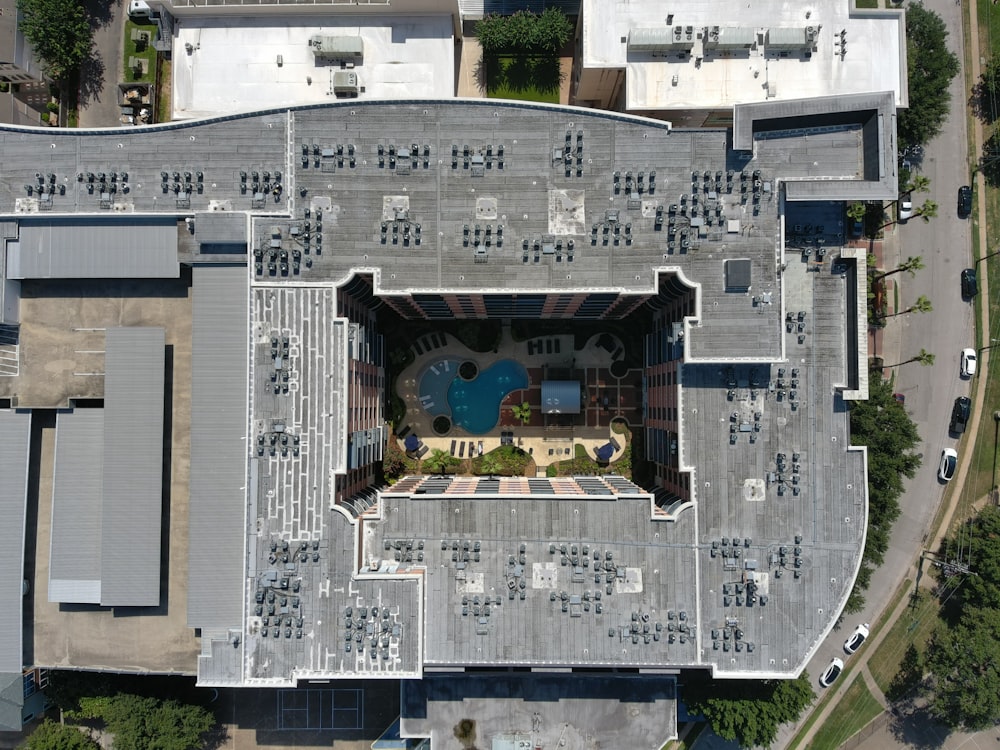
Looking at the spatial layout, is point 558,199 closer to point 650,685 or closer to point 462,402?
point 462,402

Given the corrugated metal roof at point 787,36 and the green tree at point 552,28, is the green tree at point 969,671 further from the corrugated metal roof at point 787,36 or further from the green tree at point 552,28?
the green tree at point 552,28

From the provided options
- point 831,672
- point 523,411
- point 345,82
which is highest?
point 345,82

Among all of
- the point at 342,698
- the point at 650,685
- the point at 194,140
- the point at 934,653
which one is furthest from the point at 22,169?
the point at 934,653

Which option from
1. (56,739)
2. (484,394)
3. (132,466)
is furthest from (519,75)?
(56,739)

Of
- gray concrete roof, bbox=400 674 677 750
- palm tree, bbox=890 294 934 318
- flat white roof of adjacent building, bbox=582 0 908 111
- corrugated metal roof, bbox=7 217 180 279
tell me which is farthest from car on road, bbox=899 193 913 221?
corrugated metal roof, bbox=7 217 180 279

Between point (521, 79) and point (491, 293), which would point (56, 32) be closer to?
point (521, 79)

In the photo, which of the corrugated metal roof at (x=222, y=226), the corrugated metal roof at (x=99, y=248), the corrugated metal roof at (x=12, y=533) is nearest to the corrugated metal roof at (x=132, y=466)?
the corrugated metal roof at (x=99, y=248)
